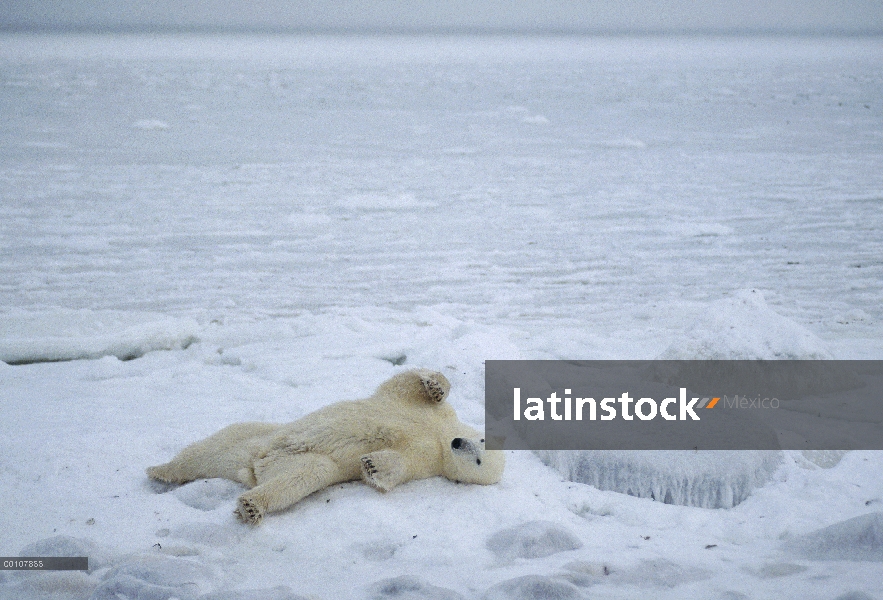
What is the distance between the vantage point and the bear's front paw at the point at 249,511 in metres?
2.67

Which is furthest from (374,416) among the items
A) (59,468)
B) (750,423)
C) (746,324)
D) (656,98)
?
(656,98)

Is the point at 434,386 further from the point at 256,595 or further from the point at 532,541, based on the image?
the point at 256,595

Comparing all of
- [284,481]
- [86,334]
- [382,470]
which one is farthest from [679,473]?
[86,334]

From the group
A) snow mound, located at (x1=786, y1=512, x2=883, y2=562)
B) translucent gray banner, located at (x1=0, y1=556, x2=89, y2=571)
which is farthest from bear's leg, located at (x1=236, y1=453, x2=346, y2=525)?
snow mound, located at (x1=786, y1=512, x2=883, y2=562)

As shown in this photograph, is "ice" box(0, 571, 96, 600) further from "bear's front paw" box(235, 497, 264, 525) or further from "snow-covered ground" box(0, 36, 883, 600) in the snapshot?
"bear's front paw" box(235, 497, 264, 525)

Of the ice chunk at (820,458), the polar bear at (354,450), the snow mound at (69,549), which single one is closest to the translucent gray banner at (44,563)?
the snow mound at (69,549)

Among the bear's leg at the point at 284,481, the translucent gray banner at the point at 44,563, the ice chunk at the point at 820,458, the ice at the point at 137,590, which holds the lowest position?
the ice chunk at the point at 820,458

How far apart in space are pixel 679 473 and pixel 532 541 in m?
0.74

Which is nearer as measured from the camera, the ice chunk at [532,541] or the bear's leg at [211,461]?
the ice chunk at [532,541]

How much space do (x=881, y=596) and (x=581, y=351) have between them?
2474mm

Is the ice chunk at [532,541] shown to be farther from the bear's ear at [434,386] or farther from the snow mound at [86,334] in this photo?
the snow mound at [86,334]

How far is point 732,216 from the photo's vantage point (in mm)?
7816

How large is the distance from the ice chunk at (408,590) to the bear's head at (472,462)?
0.64 meters

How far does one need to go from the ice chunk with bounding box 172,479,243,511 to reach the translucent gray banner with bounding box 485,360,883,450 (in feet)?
3.20
